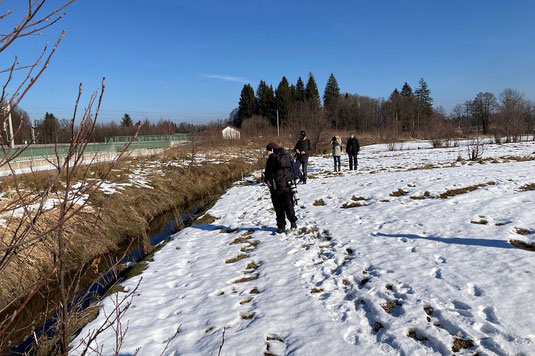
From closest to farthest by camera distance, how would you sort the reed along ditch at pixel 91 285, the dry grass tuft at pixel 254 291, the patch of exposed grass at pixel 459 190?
the reed along ditch at pixel 91 285 < the dry grass tuft at pixel 254 291 < the patch of exposed grass at pixel 459 190

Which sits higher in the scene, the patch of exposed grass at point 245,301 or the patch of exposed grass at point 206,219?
the patch of exposed grass at point 206,219

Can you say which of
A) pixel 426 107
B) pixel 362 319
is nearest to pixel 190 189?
pixel 362 319

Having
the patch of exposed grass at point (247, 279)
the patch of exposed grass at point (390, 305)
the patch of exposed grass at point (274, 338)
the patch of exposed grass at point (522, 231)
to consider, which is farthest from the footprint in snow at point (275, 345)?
Result: the patch of exposed grass at point (522, 231)

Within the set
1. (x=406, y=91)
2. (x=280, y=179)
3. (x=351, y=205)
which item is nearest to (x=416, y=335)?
(x=280, y=179)

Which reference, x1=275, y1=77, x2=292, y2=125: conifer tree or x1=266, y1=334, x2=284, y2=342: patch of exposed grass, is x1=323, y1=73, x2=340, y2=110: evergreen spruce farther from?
x1=266, y1=334, x2=284, y2=342: patch of exposed grass

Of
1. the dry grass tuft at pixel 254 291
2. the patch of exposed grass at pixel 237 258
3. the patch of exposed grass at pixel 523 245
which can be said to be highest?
the patch of exposed grass at pixel 523 245

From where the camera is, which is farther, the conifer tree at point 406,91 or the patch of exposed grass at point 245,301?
the conifer tree at point 406,91

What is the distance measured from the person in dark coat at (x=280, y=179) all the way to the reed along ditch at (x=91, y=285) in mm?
2360

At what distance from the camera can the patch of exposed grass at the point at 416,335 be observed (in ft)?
9.61

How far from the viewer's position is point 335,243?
557 cm

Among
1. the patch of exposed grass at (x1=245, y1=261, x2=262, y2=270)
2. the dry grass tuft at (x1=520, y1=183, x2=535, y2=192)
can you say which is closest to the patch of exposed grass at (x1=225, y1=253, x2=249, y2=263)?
the patch of exposed grass at (x1=245, y1=261, x2=262, y2=270)

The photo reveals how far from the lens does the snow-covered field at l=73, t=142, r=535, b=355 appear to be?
3016mm

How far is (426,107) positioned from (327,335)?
8194 centimetres

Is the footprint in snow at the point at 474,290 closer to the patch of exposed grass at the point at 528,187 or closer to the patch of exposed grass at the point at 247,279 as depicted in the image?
the patch of exposed grass at the point at 247,279
